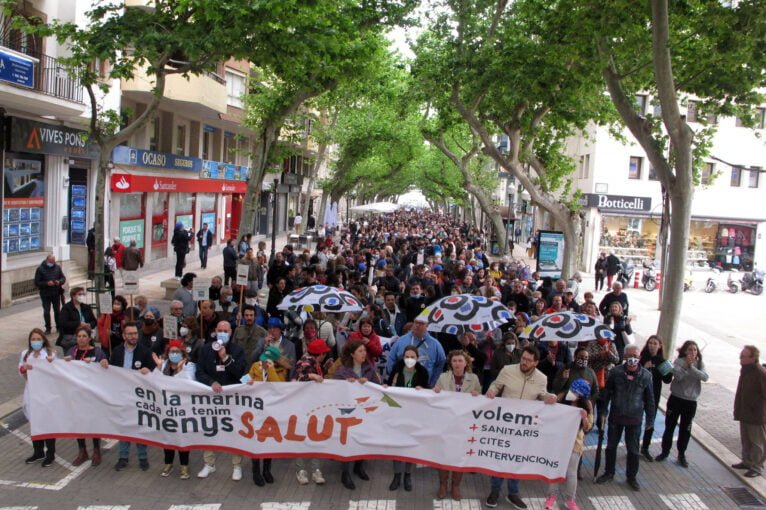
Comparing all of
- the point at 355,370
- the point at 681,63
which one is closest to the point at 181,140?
the point at 681,63

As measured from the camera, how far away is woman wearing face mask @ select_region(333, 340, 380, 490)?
822 centimetres

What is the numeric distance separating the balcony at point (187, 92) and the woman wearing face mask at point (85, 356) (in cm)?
1453

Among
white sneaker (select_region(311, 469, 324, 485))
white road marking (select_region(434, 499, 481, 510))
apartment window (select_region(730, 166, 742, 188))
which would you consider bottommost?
white road marking (select_region(434, 499, 481, 510))

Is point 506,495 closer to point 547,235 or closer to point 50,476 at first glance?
point 50,476

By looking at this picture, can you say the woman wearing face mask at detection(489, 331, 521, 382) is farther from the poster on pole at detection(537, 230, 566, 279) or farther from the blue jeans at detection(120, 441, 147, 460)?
the poster on pole at detection(537, 230, 566, 279)

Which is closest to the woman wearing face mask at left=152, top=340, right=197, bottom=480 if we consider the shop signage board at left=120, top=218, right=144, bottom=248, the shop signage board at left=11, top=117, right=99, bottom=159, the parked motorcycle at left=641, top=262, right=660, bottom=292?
the shop signage board at left=11, top=117, right=99, bottom=159

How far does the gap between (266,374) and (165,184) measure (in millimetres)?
20013

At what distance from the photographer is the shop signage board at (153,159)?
2289cm

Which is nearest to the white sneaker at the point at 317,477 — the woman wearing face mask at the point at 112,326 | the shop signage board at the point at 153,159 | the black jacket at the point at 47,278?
the woman wearing face mask at the point at 112,326

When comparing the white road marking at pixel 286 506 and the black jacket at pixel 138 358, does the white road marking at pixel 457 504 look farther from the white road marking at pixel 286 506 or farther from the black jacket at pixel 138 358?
the black jacket at pixel 138 358

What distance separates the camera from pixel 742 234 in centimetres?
4016

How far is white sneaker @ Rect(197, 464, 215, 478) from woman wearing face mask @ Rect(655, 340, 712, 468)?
5.58 m

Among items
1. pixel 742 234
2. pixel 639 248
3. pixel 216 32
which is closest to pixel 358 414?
pixel 216 32

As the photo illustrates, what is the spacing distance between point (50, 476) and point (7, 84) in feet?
32.2
